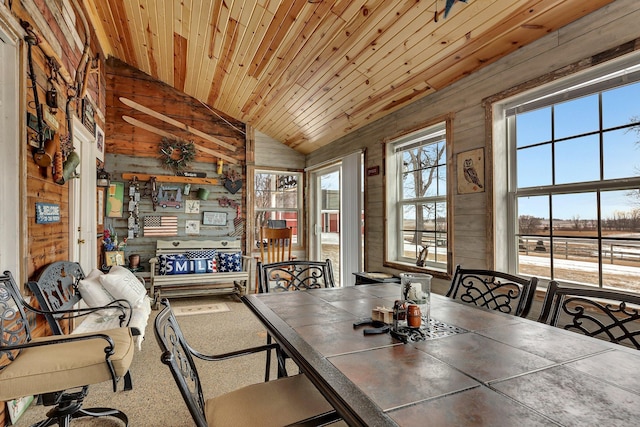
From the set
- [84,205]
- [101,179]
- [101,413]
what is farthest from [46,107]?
[101,413]

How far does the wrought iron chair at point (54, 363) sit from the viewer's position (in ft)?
5.02

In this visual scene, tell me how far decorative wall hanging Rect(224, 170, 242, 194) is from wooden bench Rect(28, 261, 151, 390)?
280 centimetres

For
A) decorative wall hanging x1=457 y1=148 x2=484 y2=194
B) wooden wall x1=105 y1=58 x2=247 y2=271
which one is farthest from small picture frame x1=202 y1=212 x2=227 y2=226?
decorative wall hanging x1=457 y1=148 x2=484 y2=194

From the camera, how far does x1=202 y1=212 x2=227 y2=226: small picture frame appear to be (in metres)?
5.38

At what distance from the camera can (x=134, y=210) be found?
4988 millimetres

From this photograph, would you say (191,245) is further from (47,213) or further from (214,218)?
(47,213)

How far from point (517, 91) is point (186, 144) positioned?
4596 mm

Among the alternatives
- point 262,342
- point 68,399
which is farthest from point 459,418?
point 262,342

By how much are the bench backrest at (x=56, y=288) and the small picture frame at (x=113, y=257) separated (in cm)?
180

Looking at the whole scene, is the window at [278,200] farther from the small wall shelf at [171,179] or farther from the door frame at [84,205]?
the door frame at [84,205]

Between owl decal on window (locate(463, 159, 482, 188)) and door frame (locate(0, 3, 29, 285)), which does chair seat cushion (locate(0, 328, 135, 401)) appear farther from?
owl decal on window (locate(463, 159, 482, 188))

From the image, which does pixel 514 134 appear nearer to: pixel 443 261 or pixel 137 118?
pixel 443 261

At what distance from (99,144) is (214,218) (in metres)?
1.86

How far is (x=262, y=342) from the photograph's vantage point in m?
3.19
